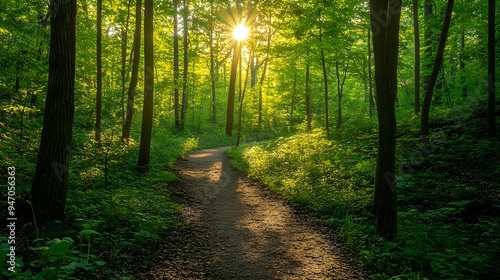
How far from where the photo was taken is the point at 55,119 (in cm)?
519

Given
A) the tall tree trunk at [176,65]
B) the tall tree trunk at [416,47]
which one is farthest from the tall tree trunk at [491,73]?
the tall tree trunk at [176,65]

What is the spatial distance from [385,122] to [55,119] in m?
6.36

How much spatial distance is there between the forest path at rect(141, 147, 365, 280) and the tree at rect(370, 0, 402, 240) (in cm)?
120

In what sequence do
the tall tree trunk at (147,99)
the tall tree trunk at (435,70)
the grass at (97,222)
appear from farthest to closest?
the tall tree trunk at (435,70), the tall tree trunk at (147,99), the grass at (97,222)

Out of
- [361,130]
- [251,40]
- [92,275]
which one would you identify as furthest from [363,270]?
[251,40]

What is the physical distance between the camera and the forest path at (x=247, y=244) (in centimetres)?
504

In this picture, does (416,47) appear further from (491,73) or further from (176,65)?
(176,65)

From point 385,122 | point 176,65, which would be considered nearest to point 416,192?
point 385,122

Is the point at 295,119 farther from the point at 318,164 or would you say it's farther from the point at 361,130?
the point at 318,164

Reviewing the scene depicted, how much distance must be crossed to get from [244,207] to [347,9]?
35.3 ft

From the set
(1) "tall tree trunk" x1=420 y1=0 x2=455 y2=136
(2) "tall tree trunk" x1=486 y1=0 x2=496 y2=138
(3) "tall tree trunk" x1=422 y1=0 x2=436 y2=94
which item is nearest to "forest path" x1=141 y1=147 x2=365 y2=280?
(1) "tall tree trunk" x1=420 y1=0 x2=455 y2=136

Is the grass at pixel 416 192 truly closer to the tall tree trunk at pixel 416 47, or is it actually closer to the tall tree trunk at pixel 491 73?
the tall tree trunk at pixel 491 73

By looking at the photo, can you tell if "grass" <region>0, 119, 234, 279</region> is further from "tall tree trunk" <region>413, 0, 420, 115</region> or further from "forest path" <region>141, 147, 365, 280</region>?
"tall tree trunk" <region>413, 0, 420, 115</region>

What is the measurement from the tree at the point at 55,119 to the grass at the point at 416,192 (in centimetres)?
597
